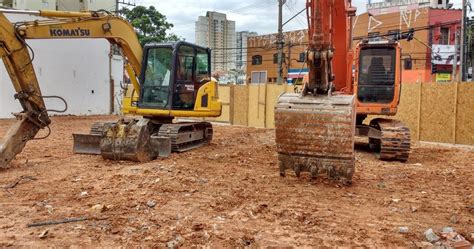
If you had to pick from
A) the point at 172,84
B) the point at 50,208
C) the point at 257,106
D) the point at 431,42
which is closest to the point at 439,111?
the point at 257,106

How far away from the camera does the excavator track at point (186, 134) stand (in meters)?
9.80

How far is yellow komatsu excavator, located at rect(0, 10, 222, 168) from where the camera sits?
8.40 m

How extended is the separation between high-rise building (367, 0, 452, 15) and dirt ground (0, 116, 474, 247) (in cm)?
3633

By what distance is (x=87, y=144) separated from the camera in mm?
9766

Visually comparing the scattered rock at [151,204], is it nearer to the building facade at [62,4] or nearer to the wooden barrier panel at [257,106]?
the wooden barrier panel at [257,106]

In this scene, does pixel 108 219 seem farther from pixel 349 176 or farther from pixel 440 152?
pixel 440 152

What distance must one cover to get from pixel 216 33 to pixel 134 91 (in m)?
35.4

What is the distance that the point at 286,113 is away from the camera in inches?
254

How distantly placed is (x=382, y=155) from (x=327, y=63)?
13.4 feet

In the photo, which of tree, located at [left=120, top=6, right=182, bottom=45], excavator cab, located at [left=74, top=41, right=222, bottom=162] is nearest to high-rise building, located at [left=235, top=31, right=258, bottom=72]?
tree, located at [left=120, top=6, right=182, bottom=45]

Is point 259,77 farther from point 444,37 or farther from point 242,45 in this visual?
point 444,37

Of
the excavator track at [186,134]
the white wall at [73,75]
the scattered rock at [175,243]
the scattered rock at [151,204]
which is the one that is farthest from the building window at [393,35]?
the scattered rock at [175,243]

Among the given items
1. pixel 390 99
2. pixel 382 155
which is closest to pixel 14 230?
pixel 382 155

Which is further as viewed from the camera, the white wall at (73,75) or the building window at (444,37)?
the building window at (444,37)
